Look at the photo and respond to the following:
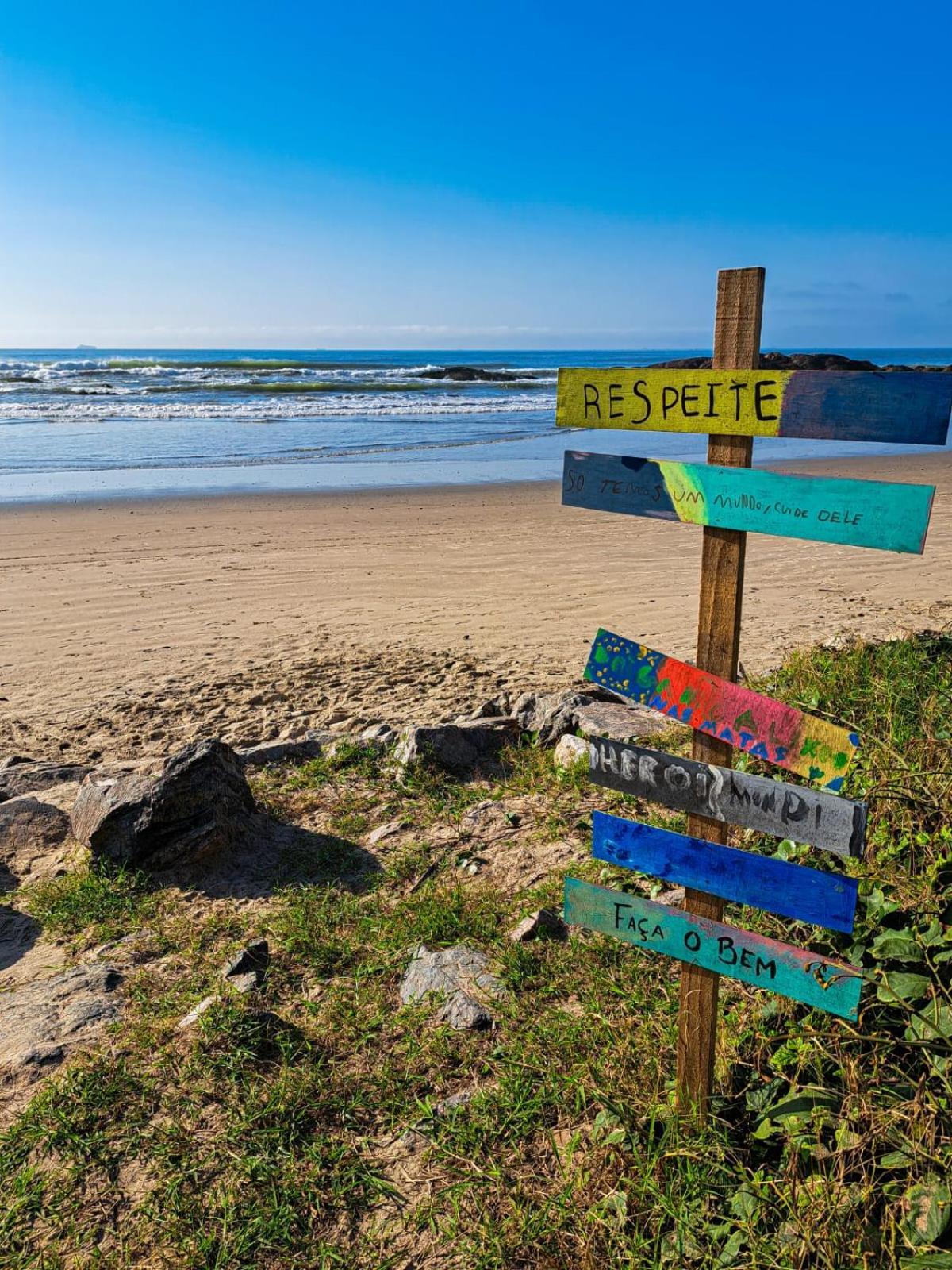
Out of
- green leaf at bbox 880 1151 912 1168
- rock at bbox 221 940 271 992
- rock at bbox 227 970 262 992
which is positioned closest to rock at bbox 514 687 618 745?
rock at bbox 221 940 271 992

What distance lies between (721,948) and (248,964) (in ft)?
A: 5.95

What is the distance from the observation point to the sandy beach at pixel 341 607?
19.8 feet

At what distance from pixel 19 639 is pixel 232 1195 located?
593cm

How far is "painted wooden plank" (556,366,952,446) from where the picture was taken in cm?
176

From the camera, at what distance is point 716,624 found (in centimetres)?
211

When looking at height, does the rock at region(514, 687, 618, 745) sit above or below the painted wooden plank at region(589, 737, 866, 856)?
below

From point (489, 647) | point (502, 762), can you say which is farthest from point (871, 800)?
point (489, 647)

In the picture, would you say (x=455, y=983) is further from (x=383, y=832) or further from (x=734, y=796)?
(x=734, y=796)

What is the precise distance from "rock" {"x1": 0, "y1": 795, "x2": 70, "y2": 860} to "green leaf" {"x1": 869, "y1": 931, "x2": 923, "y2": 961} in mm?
3617

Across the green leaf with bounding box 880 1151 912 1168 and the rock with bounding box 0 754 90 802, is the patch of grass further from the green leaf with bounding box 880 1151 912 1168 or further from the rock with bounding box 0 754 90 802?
the green leaf with bounding box 880 1151 912 1168

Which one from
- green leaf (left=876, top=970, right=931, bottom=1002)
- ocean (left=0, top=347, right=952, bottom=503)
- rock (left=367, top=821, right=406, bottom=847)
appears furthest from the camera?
ocean (left=0, top=347, right=952, bottom=503)

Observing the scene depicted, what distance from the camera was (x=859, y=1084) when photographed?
84.1 inches

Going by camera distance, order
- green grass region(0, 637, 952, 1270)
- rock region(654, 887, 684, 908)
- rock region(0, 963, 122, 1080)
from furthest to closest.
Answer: rock region(654, 887, 684, 908)
rock region(0, 963, 122, 1080)
green grass region(0, 637, 952, 1270)

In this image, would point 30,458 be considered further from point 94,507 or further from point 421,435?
point 421,435
